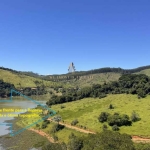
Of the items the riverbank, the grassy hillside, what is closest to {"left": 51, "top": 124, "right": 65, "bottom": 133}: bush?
the riverbank

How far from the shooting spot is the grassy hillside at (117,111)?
242 feet

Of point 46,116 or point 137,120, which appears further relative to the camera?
point 46,116

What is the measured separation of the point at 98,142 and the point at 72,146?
11.3 m

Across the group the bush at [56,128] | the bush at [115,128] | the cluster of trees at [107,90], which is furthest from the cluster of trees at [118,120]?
the cluster of trees at [107,90]

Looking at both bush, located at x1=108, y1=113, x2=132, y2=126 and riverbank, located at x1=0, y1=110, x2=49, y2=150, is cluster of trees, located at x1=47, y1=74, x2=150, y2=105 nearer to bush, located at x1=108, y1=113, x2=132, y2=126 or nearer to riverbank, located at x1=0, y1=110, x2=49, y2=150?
bush, located at x1=108, y1=113, x2=132, y2=126

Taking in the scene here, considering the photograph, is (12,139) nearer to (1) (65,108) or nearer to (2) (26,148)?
(2) (26,148)

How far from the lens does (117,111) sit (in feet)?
308

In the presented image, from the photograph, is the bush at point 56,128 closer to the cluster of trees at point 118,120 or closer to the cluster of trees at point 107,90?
the cluster of trees at point 118,120

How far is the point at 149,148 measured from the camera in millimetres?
44656

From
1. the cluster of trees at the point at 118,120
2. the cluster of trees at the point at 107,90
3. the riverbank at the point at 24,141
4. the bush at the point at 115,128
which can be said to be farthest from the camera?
the cluster of trees at the point at 107,90

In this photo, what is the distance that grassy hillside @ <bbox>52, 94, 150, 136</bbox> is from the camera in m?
73.7

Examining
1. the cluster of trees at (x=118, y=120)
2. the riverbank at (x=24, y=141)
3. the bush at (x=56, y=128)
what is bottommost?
the riverbank at (x=24, y=141)

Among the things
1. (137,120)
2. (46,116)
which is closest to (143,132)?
(137,120)

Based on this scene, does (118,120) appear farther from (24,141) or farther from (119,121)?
(24,141)
